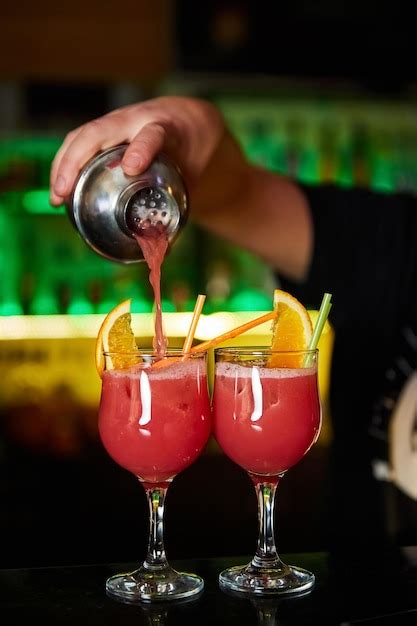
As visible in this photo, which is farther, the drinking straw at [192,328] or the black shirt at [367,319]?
the black shirt at [367,319]

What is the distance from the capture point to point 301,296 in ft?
7.81

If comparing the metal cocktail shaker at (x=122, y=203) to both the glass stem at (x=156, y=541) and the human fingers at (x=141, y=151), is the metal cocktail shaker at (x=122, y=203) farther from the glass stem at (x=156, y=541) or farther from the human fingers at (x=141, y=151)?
the glass stem at (x=156, y=541)

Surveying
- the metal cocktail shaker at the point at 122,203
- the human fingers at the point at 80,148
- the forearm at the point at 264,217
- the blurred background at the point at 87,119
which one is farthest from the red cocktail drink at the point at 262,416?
the blurred background at the point at 87,119

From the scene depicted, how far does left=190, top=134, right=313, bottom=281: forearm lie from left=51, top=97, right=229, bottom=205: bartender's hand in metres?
0.32

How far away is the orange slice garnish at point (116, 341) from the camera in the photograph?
1.29m

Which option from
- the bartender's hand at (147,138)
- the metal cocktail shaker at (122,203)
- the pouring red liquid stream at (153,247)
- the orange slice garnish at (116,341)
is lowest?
the orange slice garnish at (116,341)

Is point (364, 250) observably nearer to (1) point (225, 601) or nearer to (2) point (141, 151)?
(2) point (141, 151)

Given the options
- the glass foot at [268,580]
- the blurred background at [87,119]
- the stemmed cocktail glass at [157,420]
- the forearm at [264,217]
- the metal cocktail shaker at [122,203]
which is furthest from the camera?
the blurred background at [87,119]

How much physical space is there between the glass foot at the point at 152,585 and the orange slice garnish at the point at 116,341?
10.4 inches

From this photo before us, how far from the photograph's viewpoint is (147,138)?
140 centimetres

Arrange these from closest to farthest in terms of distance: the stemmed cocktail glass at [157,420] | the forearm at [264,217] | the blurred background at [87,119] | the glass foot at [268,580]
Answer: the glass foot at [268,580] < the stemmed cocktail glass at [157,420] < the forearm at [264,217] < the blurred background at [87,119]

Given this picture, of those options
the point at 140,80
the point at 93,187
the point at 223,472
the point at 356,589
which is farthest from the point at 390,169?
the point at 356,589

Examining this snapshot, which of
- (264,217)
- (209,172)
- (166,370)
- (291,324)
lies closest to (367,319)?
(264,217)

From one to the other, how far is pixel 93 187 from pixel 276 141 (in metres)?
2.54
